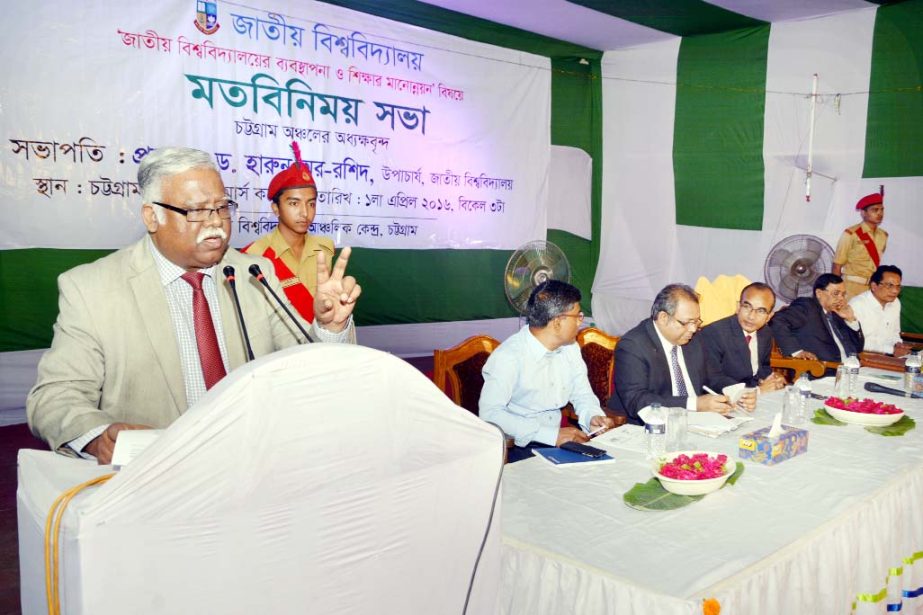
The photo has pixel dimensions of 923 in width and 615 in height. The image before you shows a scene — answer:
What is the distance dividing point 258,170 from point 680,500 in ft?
15.6

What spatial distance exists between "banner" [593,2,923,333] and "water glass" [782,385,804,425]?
14.1 ft

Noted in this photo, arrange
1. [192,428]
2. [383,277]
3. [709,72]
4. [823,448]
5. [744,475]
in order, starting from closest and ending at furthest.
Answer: [192,428] → [744,475] → [823,448] → [383,277] → [709,72]

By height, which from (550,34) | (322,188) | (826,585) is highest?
(550,34)

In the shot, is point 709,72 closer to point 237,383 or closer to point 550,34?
point 550,34

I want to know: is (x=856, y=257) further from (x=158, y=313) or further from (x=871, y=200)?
(x=158, y=313)

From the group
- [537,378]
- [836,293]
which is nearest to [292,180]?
[537,378]

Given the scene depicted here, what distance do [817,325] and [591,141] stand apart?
4.47 m

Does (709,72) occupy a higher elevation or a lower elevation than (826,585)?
higher

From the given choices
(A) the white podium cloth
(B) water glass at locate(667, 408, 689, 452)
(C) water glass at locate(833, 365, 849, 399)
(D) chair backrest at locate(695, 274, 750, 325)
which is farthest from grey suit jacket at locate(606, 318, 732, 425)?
(D) chair backrest at locate(695, 274, 750, 325)

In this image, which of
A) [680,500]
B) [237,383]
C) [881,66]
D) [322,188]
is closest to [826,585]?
[680,500]

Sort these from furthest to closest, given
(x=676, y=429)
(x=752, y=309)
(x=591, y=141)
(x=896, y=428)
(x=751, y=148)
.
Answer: (x=591, y=141), (x=751, y=148), (x=752, y=309), (x=896, y=428), (x=676, y=429)

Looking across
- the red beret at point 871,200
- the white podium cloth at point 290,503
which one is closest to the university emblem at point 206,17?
the white podium cloth at point 290,503

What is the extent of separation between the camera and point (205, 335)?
174 centimetres

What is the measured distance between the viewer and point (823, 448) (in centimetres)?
252
